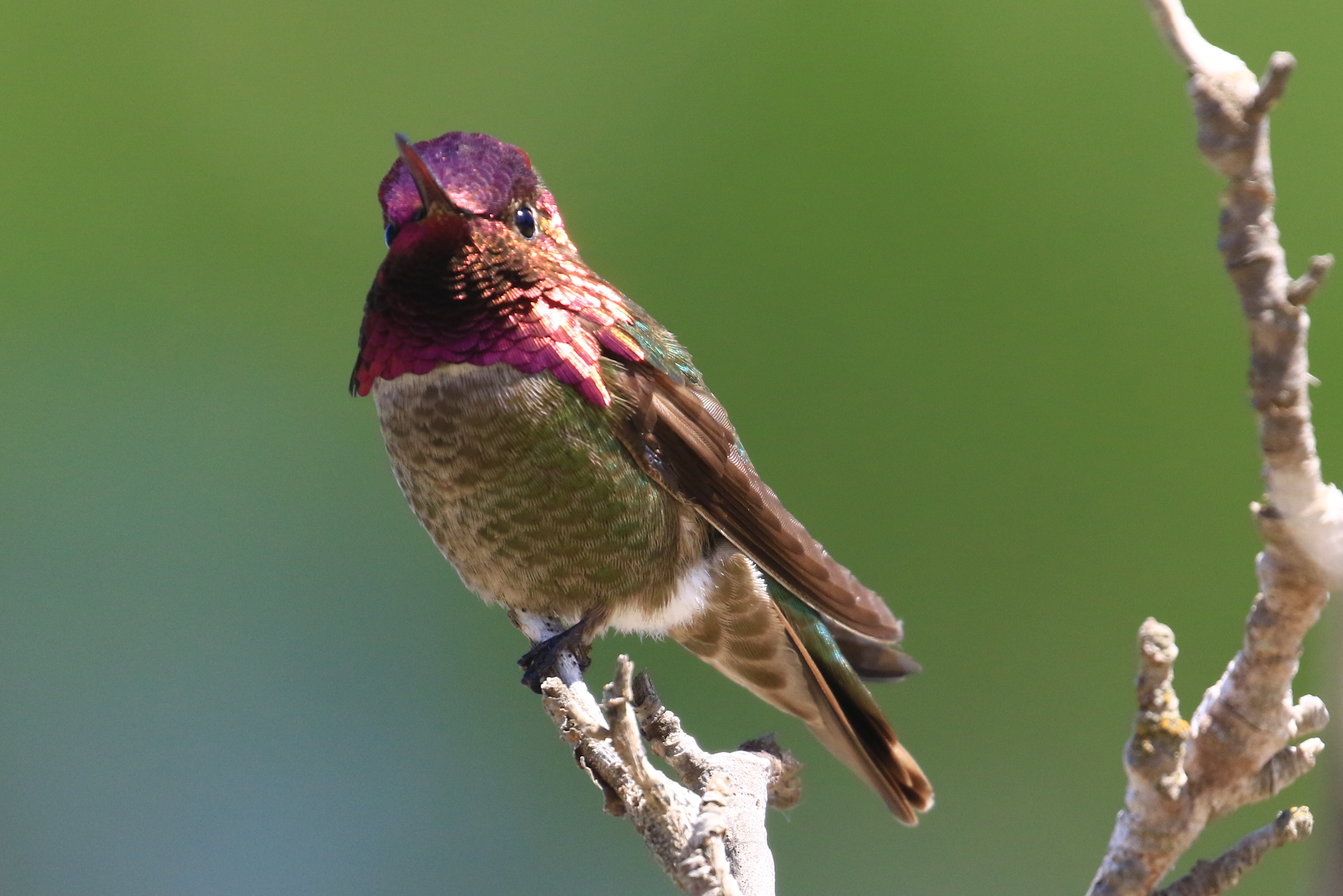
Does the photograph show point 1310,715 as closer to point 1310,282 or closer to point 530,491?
point 1310,282

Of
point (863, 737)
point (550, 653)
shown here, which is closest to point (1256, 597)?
point (550, 653)

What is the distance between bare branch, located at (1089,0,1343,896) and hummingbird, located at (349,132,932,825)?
1.15 m

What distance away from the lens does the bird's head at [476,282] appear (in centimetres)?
196

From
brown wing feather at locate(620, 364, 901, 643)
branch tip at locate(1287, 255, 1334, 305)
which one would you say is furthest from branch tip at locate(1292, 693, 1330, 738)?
brown wing feather at locate(620, 364, 901, 643)

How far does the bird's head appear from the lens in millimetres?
1958

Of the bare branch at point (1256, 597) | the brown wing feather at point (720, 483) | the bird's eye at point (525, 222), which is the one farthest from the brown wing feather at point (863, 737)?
the bare branch at point (1256, 597)

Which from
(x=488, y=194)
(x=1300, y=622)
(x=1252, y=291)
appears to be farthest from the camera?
(x=488, y=194)

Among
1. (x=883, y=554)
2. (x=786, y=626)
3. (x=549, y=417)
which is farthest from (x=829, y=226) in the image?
Result: (x=549, y=417)

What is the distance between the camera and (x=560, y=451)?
80.5 inches

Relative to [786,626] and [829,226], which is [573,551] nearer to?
[786,626]

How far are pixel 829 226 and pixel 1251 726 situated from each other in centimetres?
258

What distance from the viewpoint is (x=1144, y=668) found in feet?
3.15

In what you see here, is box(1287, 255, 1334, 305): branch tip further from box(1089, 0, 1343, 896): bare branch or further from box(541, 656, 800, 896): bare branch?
box(541, 656, 800, 896): bare branch

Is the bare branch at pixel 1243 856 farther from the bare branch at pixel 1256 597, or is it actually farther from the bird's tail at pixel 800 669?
the bird's tail at pixel 800 669
